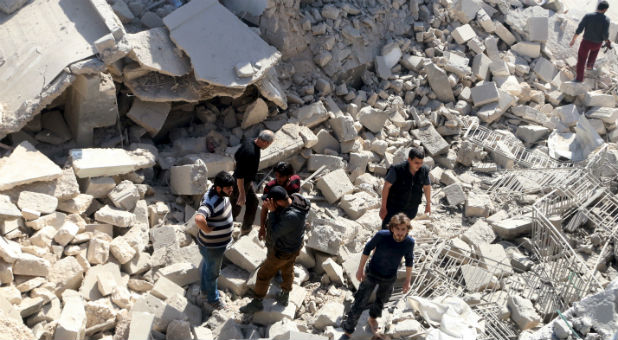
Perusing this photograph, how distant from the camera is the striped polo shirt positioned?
17.3ft

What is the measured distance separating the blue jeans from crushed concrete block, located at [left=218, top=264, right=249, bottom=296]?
0.31m

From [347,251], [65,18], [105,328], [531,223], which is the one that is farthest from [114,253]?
[531,223]

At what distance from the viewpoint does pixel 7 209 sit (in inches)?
222

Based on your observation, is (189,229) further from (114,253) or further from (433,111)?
(433,111)

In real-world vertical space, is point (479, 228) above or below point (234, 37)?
below

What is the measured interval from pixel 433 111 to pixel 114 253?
5.75 m

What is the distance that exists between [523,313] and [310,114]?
12.9 ft

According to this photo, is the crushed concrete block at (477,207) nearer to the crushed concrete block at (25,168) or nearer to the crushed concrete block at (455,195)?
the crushed concrete block at (455,195)

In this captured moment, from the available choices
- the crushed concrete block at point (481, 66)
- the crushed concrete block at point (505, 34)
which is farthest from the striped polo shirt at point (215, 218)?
the crushed concrete block at point (505, 34)

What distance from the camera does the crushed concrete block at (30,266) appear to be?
17.5 ft

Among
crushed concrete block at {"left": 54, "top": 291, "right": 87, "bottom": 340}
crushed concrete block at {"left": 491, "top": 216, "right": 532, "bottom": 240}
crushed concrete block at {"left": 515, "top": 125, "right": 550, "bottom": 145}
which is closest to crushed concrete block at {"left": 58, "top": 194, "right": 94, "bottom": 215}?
crushed concrete block at {"left": 54, "top": 291, "right": 87, "bottom": 340}

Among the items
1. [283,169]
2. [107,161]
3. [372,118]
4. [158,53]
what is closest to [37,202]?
[107,161]

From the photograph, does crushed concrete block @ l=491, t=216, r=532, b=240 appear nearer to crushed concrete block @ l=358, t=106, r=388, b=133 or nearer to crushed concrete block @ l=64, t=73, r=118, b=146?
crushed concrete block @ l=358, t=106, r=388, b=133

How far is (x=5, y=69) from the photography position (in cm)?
673
